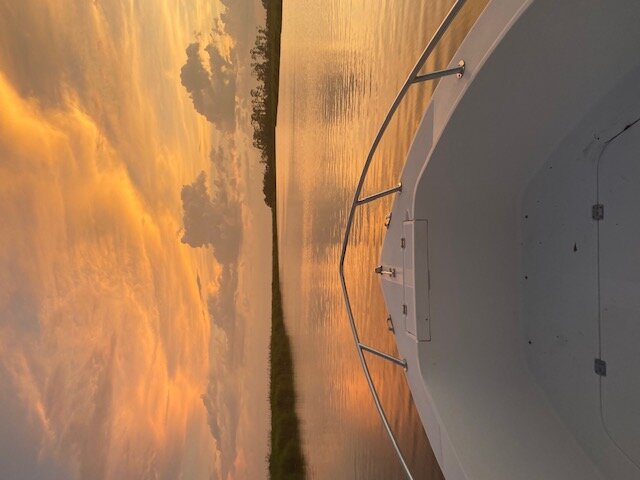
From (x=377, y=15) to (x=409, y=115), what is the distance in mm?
1128

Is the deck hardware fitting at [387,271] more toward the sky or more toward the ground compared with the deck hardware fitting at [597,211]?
more toward the ground

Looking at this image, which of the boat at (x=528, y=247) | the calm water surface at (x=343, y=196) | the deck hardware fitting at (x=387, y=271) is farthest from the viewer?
the calm water surface at (x=343, y=196)

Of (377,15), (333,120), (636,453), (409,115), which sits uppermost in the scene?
(377,15)

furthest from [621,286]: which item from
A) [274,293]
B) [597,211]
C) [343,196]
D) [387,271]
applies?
[274,293]

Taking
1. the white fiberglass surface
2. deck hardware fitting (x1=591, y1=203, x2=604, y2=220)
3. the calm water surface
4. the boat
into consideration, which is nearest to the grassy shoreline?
the calm water surface

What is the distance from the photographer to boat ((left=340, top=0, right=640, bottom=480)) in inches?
40.9

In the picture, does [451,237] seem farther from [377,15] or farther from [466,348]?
[377,15]

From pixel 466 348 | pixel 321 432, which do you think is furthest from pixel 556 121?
pixel 321 432

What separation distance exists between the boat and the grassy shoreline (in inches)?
180

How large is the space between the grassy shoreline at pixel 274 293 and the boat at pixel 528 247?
4.57 meters

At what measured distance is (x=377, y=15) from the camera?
2.90 meters

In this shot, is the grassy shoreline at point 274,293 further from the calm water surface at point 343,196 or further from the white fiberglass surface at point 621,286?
the white fiberglass surface at point 621,286

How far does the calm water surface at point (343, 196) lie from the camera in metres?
2.21

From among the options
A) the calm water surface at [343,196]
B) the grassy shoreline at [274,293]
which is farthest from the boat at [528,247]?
the grassy shoreline at [274,293]
